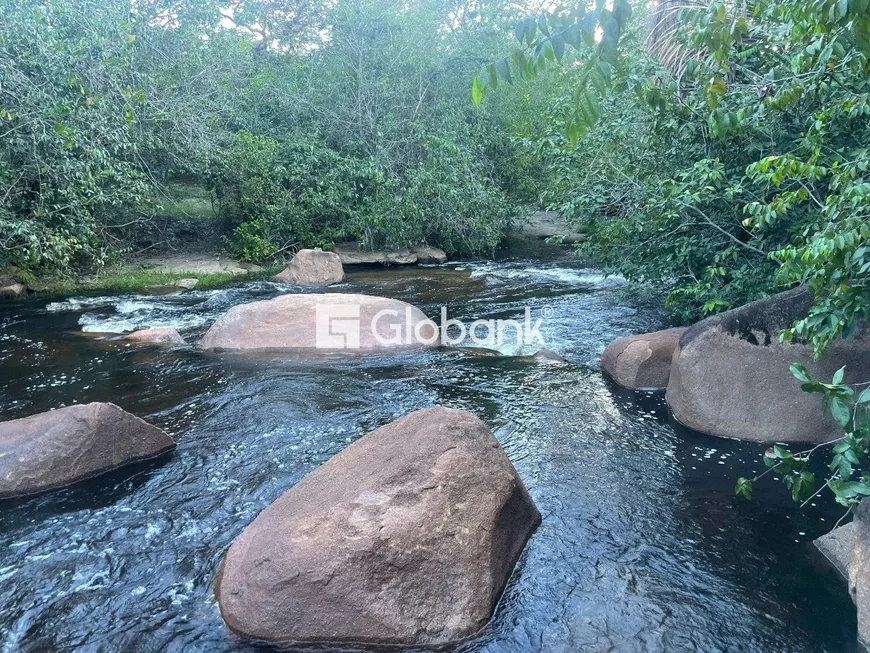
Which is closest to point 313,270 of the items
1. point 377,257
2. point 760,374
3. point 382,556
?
point 377,257

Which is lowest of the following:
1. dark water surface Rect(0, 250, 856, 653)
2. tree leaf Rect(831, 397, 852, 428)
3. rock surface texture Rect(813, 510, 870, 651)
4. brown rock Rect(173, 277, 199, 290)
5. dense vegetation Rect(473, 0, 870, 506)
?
brown rock Rect(173, 277, 199, 290)

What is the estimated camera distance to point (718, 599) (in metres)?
3.50

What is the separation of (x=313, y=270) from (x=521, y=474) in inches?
393

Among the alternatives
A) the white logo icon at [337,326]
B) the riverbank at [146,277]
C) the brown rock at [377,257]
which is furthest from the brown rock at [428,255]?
the white logo icon at [337,326]

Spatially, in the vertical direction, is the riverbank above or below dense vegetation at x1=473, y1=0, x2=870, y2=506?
below

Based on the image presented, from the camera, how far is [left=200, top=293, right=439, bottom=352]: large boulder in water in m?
8.20

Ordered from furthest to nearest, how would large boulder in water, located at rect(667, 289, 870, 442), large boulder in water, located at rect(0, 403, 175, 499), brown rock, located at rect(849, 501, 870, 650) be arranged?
large boulder in water, located at rect(667, 289, 870, 442) → large boulder in water, located at rect(0, 403, 175, 499) → brown rock, located at rect(849, 501, 870, 650)

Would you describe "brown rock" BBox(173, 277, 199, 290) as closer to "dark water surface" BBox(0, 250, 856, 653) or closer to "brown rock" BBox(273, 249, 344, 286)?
"brown rock" BBox(273, 249, 344, 286)

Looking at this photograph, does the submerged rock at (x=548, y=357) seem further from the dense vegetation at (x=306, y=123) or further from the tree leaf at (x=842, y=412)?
the dense vegetation at (x=306, y=123)

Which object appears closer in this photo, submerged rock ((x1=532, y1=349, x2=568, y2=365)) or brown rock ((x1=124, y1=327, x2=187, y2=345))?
submerged rock ((x1=532, y1=349, x2=568, y2=365))

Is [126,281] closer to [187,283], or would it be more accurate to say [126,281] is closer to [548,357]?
[187,283]

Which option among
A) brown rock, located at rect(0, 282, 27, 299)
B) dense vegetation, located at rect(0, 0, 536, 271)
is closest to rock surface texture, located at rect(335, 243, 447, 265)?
dense vegetation, located at rect(0, 0, 536, 271)

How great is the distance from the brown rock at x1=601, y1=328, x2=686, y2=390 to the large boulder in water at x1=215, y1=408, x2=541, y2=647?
3324 mm

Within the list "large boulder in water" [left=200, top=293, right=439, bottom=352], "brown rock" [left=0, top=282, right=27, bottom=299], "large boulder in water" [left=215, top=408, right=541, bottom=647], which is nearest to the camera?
"large boulder in water" [left=215, top=408, right=541, bottom=647]
